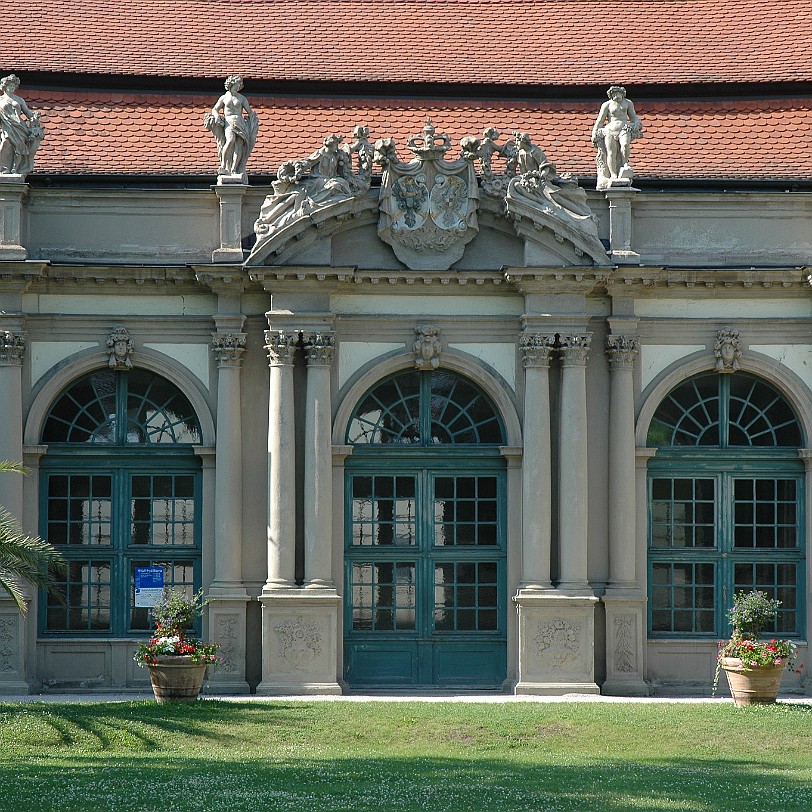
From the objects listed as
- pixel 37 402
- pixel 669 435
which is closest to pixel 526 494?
pixel 669 435

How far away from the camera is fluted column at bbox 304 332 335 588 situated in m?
24.0

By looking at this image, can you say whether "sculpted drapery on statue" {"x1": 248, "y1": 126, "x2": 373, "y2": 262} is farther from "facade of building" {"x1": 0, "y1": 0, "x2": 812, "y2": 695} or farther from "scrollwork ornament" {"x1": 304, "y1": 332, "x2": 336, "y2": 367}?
"scrollwork ornament" {"x1": 304, "y1": 332, "x2": 336, "y2": 367}

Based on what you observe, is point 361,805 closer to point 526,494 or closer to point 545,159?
point 526,494

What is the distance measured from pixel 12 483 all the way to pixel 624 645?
9145 millimetres

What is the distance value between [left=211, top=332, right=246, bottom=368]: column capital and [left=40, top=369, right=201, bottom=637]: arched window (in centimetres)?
96

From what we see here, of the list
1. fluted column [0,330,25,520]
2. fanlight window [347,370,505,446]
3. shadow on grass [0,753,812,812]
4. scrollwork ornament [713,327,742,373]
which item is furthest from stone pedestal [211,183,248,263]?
shadow on grass [0,753,812,812]

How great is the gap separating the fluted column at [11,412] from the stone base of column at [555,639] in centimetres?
741

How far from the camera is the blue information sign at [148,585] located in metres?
24.7

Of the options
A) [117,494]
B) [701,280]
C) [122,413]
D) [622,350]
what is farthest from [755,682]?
[122,413]

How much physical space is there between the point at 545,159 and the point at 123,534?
326 inches

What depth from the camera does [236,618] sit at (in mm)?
24078

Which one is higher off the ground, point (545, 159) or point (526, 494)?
point (545, 159)

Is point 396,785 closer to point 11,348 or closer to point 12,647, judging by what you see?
point 12,647

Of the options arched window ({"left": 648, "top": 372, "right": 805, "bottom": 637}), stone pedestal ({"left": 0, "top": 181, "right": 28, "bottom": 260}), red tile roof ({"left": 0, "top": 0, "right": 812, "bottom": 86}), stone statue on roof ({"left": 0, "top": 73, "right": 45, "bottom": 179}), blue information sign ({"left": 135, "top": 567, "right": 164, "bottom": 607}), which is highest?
red tile roof ({"left": 0, "top": 0, "right": 812, "bottom": 86})
